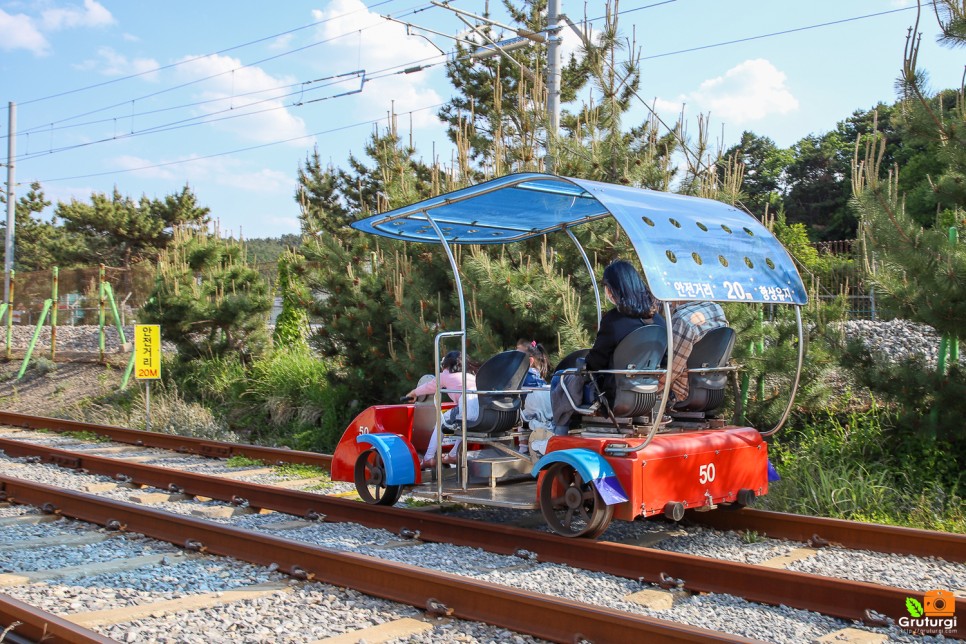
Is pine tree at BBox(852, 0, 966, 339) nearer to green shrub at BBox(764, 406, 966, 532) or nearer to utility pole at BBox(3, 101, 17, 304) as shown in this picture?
green shrub at BBox(764, 406, 966, 532)

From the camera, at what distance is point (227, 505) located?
8.70 meters

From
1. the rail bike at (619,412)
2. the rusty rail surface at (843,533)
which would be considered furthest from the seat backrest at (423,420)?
the rusty rail surface at (843,533)

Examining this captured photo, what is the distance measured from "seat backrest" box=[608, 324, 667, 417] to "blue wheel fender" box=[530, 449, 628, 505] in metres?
0.45

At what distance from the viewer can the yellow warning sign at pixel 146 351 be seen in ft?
48.9

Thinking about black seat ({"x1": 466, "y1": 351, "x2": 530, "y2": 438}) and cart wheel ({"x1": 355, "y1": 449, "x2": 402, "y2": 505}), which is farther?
cart wheel ({"x1": 355, "y1": 449, "x2": 402, "y2": 505})

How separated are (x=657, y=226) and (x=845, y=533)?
2715 millimetres

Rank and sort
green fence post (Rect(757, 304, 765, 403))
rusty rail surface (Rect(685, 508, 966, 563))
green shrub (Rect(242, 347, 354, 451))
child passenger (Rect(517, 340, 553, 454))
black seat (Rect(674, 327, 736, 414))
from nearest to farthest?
rusty rail surface (Rect(685, 508, 966, 563)) < black seat (Rect(674, 327, 736, 414)) < child passenger (Rect(517, 340, 553, 454)) < green fence post (Rect(757, 304, 765, 403)) < green shrub (Rect(242, 347, 354, 451))

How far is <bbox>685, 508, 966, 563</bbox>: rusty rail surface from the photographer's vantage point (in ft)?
20.0

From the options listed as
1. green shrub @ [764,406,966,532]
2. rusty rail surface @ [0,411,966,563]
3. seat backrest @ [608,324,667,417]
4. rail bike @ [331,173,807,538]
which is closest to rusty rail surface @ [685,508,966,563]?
rusty rail surface @ [0,411,966,563]

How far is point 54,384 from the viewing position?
835 inches

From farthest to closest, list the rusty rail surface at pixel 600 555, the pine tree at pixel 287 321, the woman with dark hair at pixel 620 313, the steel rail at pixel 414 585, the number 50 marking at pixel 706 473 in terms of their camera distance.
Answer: the pine tree at pixel 287 321 < the number 50 marking at pixel 706 473 < the woman with dark hair at pixel 620 313 < the rusty rail surface at pixel 600 555 < the steel rail at pixel 414 585

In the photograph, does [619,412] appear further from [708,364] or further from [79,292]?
[79,292]

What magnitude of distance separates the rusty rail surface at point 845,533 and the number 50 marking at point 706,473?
0.71 metres

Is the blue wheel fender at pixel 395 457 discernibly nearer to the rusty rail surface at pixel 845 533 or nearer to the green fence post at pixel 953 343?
the rusty rail surface at pixel 845 533
